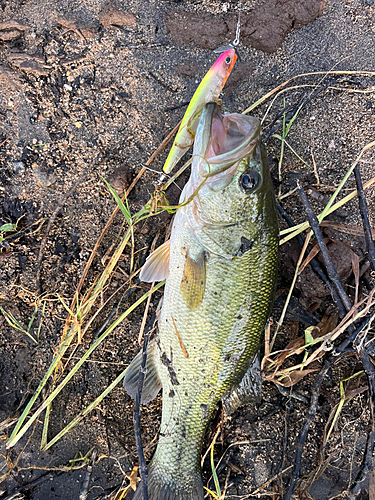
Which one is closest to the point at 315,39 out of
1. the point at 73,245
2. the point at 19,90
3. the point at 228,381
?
the point at 19,90

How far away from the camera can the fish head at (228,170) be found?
6.22ft

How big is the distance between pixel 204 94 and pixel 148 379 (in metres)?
2.00

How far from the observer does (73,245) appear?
103 inches

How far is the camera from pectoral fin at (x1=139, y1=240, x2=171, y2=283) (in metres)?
2.27

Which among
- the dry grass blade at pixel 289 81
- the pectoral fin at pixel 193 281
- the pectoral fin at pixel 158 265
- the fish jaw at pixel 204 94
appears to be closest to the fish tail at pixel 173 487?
the pectoral fin at pixel 193 281

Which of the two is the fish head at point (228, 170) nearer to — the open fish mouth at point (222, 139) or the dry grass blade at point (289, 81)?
the open fish mouth at point (222, 139)

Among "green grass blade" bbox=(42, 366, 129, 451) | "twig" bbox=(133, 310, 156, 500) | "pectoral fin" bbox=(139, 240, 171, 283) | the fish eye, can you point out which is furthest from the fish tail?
the fish eye

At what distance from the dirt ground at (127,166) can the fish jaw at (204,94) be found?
532mm

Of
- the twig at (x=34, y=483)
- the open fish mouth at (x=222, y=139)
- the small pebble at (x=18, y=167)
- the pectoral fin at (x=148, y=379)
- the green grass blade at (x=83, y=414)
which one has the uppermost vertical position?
the open fish mouth at (x=222, y=139)

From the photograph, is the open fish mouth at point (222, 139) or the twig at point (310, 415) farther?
the twig at point (310, 415)

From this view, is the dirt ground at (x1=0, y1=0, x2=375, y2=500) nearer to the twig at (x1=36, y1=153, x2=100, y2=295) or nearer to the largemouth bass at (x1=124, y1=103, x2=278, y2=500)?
the twig at (x1=36, y1=153, x2=100, y2=295)

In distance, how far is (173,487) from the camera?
2.23m

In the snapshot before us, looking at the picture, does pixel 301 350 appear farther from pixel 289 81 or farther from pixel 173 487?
pixel 289 81

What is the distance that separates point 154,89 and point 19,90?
3.56 ft
